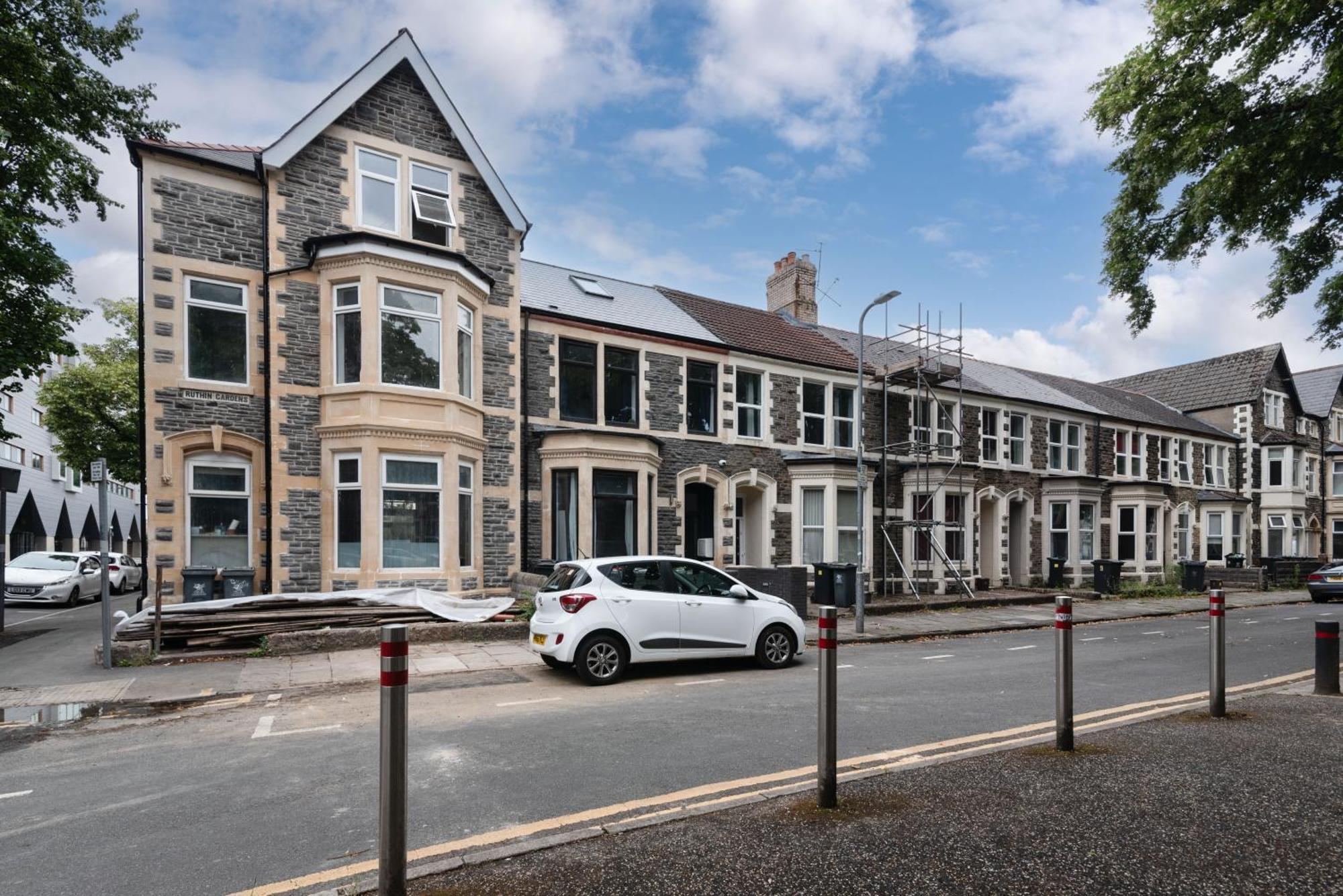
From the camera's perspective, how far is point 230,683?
911cm

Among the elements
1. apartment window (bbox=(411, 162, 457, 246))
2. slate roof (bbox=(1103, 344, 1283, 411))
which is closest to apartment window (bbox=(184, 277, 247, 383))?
apartment window (bbox=(411, 162, 457, 246))

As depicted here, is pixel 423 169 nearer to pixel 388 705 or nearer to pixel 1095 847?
pixel 388 705

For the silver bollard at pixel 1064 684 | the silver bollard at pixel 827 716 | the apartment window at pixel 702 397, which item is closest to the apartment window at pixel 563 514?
the apartment window at pixel 702 397

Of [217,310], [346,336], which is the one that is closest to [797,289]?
[346,336]

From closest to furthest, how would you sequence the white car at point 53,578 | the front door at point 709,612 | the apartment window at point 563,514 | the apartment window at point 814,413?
the front door at point 709,612
the apartment window at point 563,514
the white car at point 53,578
the apartment window at point 814,413

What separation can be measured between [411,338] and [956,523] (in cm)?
1727

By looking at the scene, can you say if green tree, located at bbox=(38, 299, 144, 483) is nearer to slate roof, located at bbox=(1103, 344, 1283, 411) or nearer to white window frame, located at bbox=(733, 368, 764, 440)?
white window frame, located at bbox=(733, 368, 764, 440)

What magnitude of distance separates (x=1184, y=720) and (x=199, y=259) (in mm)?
16157

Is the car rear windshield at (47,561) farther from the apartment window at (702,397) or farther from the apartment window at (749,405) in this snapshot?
the apartment window at (749,405)

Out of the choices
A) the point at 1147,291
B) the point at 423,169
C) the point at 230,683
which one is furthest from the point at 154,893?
the point at 1147,291

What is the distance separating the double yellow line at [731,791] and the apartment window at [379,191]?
1324 cm

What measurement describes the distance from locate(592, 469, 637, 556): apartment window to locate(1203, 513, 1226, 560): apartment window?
2811cm

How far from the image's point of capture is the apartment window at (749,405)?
19938 mm

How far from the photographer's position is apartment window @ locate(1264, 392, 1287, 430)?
114 ft
